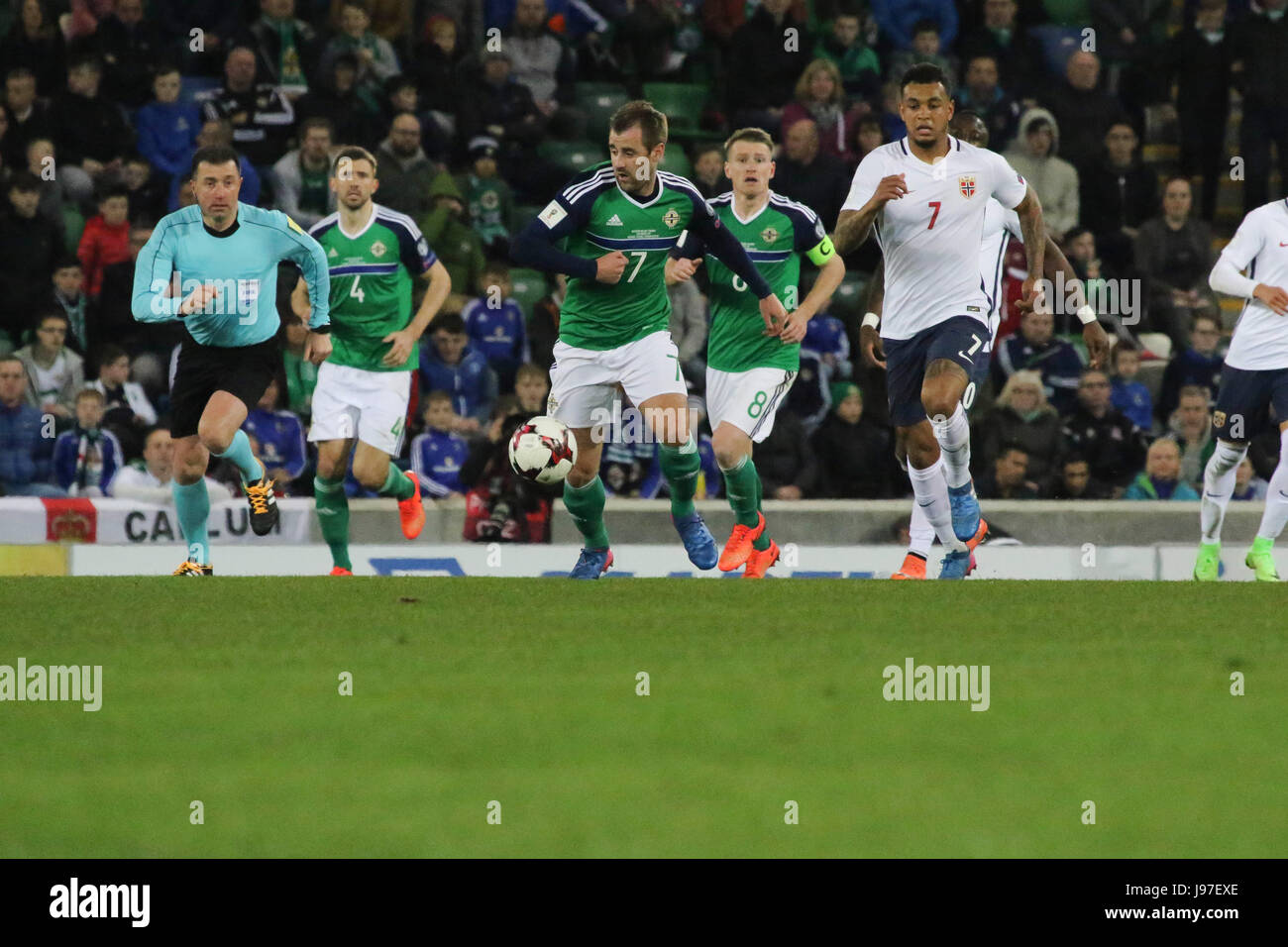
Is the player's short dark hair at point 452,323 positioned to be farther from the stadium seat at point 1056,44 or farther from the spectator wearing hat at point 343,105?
the stadium seat at point 1056,44

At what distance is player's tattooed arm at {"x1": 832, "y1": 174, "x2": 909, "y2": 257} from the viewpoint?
10.1 meters

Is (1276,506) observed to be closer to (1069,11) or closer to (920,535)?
(920,535)

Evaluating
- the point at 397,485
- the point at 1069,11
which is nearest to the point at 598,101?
the point at 1069,11

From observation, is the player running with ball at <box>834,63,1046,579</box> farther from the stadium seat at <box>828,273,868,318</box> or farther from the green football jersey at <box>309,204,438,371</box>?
the stadium seat at <box>828,273,868,318</box>

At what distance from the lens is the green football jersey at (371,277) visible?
12.6 meters

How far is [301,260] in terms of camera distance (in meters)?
11.7

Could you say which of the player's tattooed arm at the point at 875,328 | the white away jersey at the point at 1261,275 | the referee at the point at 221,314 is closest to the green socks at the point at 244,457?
the referee at the point at 221,314

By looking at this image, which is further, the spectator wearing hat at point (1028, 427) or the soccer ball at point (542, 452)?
the spectator wearing hat at point (1028, 427)

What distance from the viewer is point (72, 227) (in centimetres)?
1681

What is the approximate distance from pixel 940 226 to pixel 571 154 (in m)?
7.87

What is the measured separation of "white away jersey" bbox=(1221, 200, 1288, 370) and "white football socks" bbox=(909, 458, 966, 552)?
7.19 feet

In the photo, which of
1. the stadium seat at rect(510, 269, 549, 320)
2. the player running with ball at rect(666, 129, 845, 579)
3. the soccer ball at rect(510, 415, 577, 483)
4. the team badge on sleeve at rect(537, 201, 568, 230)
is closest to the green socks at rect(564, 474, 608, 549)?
the soccer ball at rect(510, 415, 577, 483)

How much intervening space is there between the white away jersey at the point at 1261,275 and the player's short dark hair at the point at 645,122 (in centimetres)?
375
